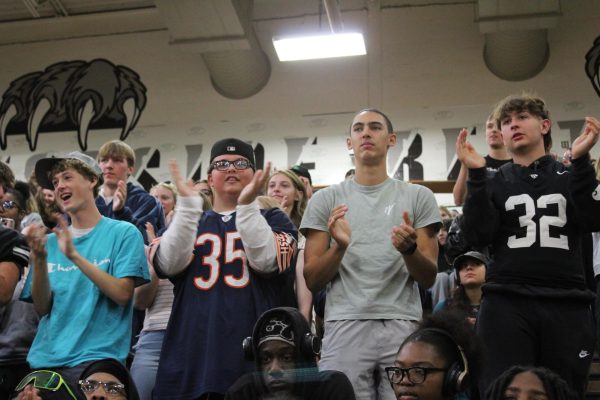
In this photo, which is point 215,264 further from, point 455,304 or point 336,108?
point 336,108

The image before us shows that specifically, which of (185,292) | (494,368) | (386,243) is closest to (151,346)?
(185,292)

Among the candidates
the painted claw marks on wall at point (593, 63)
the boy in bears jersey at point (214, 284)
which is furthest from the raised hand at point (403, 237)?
the painted claw marks on wall at point (593, 63)

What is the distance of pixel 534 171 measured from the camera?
3.64 m

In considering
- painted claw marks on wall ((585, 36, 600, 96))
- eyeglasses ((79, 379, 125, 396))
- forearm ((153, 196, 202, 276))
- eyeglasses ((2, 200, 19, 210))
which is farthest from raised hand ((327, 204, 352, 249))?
painted claw marks on wall ((585, 36, 600, 96))

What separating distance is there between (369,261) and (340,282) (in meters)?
0.16

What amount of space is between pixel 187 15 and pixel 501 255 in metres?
7.03

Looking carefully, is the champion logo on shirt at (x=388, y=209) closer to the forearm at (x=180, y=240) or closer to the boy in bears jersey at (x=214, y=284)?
the boy in bears jersey at (x=214, y=284)

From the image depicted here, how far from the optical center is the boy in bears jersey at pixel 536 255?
129 inches

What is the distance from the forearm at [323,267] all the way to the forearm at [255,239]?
161 millimetres

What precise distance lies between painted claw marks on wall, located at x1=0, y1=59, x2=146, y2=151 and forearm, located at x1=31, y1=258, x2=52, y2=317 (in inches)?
302

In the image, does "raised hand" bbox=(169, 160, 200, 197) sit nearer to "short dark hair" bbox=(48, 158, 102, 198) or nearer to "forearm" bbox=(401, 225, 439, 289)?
"short dark hair" bbox=(48, 158, 102, 198)

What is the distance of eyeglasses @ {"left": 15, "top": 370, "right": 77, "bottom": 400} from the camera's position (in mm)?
3271

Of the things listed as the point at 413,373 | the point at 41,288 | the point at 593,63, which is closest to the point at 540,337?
the point at 413,373

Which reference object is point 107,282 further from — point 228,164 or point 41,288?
point 228,164
